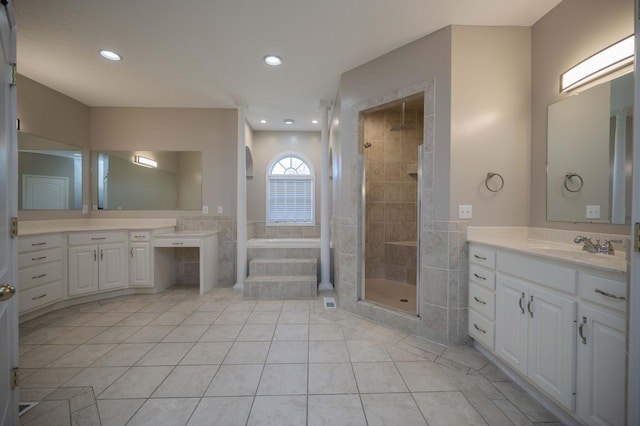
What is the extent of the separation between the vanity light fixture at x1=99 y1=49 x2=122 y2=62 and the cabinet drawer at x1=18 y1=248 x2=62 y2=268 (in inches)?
86.2

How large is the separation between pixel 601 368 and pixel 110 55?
449 cm

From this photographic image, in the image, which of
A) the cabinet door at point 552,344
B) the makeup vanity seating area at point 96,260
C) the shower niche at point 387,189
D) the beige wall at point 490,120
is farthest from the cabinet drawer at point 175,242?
the cabinet door at point 552,344

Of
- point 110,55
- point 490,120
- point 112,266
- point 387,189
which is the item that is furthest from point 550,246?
point 112,266

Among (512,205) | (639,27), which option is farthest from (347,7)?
(512,205)

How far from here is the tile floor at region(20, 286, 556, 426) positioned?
1504 mm

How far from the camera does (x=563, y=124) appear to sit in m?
1.98

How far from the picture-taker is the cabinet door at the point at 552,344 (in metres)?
1.36

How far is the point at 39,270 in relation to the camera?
2768 mm

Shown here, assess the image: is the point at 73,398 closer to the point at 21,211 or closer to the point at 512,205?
the point at 21,211

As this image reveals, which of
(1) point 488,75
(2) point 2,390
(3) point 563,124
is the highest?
(1) point 488,75

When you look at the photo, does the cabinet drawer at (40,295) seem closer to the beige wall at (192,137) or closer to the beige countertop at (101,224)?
the beige countertop at (101,224)

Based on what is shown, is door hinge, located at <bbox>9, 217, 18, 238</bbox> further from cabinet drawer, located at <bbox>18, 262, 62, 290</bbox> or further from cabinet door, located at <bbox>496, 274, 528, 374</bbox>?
cabinet door, located at <bbox>496, 274, 528, 374</bbox>

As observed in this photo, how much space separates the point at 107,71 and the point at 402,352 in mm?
4308

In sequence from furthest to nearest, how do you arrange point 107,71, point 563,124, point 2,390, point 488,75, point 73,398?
1. point 107,71
2. point 488,75
3. point 563,124
4. point 73,398
5. point 2,390
